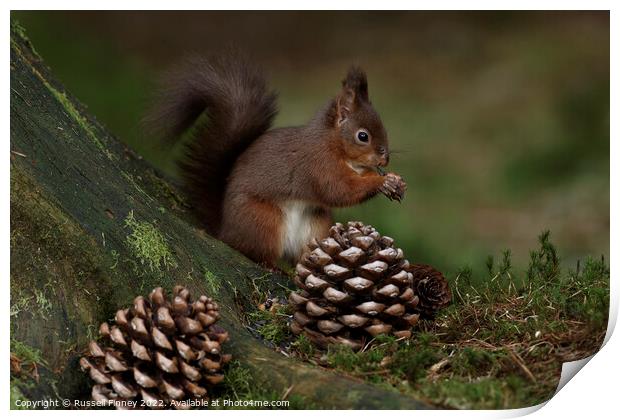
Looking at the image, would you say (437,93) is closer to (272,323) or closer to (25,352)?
(272,323)

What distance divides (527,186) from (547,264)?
2064mm

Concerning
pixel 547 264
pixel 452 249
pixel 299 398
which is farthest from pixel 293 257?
pixel 452 249

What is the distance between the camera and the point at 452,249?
331 cm

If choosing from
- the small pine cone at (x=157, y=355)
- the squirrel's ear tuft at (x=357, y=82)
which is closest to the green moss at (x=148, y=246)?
the small pine cone at (x=157, y=355)

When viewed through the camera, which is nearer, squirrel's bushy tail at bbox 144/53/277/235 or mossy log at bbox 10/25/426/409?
mossy log at bbox 10/25/426/409

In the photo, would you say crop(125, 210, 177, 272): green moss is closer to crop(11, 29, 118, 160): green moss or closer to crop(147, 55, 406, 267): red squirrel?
crop(11, 29, 118, 160): green moss

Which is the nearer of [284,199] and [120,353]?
[120,353]

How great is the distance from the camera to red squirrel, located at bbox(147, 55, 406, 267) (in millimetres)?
2178

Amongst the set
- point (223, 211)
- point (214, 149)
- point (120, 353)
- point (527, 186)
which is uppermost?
point (527, 186)

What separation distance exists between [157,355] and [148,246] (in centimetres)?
28

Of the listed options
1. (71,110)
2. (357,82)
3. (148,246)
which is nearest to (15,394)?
(148,246)

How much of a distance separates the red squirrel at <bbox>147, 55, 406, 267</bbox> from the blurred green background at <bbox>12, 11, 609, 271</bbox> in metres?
0.67

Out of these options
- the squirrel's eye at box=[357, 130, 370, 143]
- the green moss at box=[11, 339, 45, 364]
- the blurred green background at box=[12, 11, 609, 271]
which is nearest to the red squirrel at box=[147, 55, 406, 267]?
the squirrel's eye at box=[357, 130, 370, 143]
